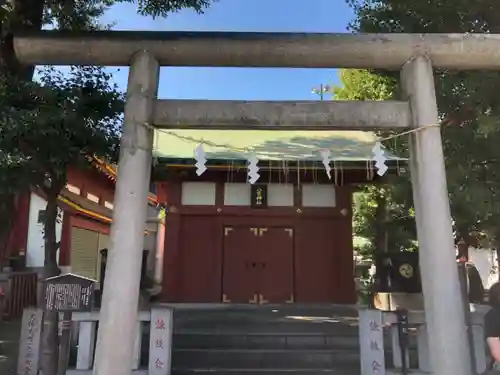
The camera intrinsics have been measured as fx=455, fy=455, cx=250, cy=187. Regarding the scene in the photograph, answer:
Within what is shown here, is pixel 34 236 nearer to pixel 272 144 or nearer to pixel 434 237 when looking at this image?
pixel 272 144

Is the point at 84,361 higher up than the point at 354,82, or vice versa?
the point at 354,82

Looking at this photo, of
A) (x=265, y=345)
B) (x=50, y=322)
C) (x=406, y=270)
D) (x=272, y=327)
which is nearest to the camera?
(x=50, y=322)

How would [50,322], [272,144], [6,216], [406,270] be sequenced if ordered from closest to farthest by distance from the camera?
1. [50,322]
2. [6,216]
3. [272,144]
4. [406,270]

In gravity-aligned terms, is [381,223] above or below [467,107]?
below

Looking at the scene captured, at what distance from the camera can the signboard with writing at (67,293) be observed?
5.53 metres

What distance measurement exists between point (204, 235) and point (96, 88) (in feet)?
18.7

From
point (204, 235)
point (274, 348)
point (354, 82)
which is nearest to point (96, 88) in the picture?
point (274, 348)

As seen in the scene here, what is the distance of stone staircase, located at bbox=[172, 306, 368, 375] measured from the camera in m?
6.83

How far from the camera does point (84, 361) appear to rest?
6.18 metres

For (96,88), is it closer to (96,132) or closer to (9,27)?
(96,132)

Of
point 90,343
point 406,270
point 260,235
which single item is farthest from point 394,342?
point 260,235

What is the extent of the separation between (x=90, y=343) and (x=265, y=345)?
109 inches

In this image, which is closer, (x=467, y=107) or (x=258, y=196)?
(x=467, y=107)

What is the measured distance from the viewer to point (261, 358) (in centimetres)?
709
